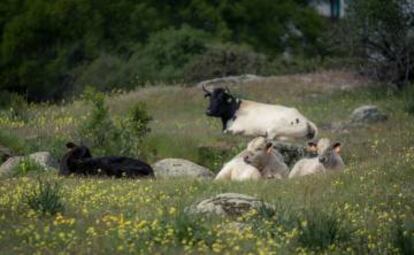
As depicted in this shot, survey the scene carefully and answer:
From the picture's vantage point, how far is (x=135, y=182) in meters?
16.6

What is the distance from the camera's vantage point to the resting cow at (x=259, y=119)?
79.4 feet

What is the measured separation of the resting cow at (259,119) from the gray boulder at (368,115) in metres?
1.63

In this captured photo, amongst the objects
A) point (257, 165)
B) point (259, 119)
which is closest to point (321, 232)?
point (257, 165)

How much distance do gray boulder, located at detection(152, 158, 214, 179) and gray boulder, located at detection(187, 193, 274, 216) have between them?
6.07 metres

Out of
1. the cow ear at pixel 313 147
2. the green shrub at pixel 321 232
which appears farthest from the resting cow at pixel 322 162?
the green shrub at pixel 321 232

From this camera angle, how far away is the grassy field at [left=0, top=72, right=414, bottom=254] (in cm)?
1123

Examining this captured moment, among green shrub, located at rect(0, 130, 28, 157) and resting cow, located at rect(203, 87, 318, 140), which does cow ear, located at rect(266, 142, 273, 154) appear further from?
green shrub, located at rect(0, 130, 28, 157)

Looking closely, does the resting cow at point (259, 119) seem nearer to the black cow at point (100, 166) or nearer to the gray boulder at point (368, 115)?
the gray boulder at point (368, 115)

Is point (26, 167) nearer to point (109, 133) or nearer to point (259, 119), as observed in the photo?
point (109, 133)

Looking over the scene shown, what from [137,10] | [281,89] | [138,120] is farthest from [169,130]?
[137,10]

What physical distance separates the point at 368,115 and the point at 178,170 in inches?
296

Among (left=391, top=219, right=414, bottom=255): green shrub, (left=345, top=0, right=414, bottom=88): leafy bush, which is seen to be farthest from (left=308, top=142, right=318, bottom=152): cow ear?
(left=345, top=0, right=414, bottom=88): leafy bush

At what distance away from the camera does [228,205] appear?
1293 centimetres

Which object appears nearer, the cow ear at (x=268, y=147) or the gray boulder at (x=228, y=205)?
the gray boulder at (x=228, y=205)
